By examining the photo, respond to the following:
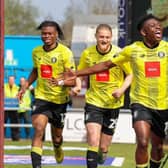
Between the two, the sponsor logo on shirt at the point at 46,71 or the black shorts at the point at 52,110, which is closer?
the sponsor logo on shirt at the point at 46,71

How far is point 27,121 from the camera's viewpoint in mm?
25328

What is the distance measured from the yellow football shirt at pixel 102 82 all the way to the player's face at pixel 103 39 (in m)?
0.09

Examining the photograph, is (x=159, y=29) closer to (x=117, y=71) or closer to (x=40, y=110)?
(x=117, y=71)

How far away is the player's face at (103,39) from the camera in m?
12.6

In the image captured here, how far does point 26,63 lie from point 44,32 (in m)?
15.1

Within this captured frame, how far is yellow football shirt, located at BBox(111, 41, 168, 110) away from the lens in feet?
35.6

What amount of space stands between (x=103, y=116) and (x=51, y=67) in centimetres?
115

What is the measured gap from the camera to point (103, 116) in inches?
502

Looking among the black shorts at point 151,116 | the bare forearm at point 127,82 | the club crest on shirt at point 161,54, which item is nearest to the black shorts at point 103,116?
the bare forearm at point 127,82

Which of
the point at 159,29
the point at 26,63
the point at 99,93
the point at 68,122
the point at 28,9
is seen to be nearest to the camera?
the point at 159,29

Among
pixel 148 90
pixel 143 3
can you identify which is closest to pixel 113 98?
pixel 148 90

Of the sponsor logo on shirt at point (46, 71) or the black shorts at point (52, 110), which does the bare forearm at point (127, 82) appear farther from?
the black shorts at point (52, 110)

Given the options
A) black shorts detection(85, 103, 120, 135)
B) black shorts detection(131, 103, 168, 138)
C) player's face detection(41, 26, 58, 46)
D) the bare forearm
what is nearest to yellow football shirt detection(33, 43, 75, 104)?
player's face detection(41, 26, 58, 46)

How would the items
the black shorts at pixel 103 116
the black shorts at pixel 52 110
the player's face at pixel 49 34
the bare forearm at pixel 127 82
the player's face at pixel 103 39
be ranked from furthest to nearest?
the black shorts at pixel 52 110
the player's face at pixel 49 34
the player's face at pixel 103 39
the black shorts at pixel 103 116
the bare forearm at pixel 127 82
